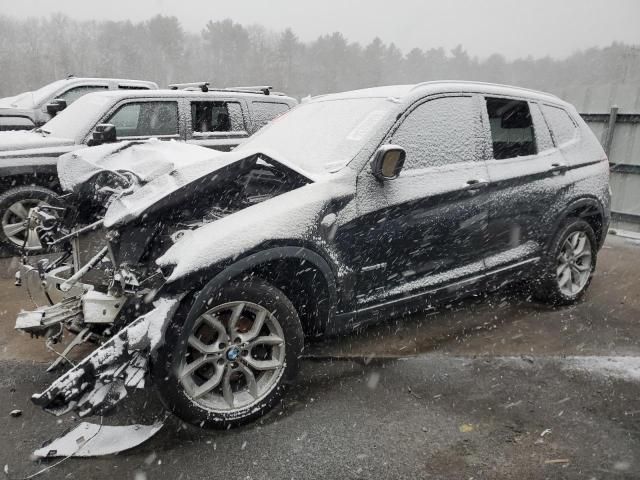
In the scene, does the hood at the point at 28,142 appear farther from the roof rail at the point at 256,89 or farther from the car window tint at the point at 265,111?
the roof rail at the point at 256,89

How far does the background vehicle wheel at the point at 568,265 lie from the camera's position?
14.0 feet

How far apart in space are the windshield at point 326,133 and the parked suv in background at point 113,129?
2261 millimetres

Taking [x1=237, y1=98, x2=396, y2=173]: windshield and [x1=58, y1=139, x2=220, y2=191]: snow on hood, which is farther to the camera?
[x1=237, y1=98, x2=396, y2=173]: windshield

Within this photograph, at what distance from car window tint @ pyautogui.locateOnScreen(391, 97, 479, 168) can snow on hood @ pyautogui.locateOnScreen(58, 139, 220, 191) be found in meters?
1.24

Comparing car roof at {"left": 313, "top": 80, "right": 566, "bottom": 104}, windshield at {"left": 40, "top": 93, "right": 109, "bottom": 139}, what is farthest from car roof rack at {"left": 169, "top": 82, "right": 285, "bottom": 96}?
car roof at {"left": 313, "top": 80, "right": 566, "bottom": 104}

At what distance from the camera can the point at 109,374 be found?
238 centimetres

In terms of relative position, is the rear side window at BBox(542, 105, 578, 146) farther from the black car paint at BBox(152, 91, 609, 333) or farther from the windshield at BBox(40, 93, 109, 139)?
the windshield at BBox(40, 93, 109, 139)

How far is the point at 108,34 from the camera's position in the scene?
2869 inches

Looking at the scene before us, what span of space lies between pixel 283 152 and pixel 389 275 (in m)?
1.12

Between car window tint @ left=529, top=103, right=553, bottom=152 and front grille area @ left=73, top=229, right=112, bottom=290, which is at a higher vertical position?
car window tint @ left=529, top=103, right=553, bottom=152

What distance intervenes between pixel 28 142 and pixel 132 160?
332 centimetres

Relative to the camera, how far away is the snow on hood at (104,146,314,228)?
2.64 metres

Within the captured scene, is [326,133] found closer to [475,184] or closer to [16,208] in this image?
[475,184]

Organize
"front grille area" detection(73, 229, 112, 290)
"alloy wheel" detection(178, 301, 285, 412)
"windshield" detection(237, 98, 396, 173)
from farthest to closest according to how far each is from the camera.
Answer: "windshield" detection(237, 98, 396, 173), "front grille area" detection(73, 229, 112, 290), "alloy wheel" detection(178, 301, 285, 412)
